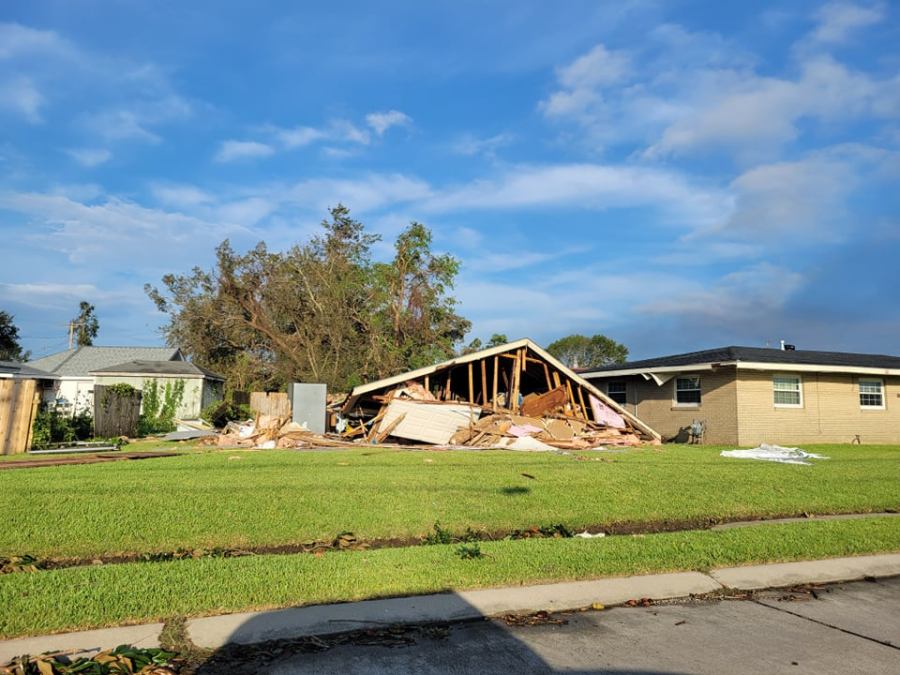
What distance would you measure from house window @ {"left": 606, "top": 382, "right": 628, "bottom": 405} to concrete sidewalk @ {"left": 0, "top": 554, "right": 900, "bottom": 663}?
62.4 feet

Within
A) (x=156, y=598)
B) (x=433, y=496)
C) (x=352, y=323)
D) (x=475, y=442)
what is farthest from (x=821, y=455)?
(x=352, y=323)

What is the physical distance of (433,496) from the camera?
9.80 m

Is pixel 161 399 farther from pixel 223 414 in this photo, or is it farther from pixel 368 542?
pixel 368 542

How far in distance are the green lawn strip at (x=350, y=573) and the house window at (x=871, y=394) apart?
18.6 meters

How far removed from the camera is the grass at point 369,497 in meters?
7.66

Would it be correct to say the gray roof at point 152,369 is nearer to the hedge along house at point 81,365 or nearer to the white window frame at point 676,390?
the hedge along house at point 81,365

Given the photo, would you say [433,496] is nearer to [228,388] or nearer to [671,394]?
[671,394]

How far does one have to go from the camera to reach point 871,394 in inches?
944

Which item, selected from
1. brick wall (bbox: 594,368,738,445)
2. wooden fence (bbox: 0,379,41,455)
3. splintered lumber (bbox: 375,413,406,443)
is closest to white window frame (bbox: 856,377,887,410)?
brick wall (bbox: 594,368,738,445)

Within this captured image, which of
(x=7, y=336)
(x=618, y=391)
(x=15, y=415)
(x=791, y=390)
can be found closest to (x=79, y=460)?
(x=15, y=415)

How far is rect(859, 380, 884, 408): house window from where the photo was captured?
23.8 metres

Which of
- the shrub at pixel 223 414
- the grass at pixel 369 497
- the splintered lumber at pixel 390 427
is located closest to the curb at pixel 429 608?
the grass at pixel 369 497

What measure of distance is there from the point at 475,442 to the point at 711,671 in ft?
50.8

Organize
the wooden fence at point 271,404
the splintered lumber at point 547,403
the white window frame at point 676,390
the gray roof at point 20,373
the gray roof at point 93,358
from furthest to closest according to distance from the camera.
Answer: the gray roof at point 93,358
the gray roof at point 20,373
the wooden fence at point 271,404
the white window frame at point 676,390
the splintered lumber at point 547,403
